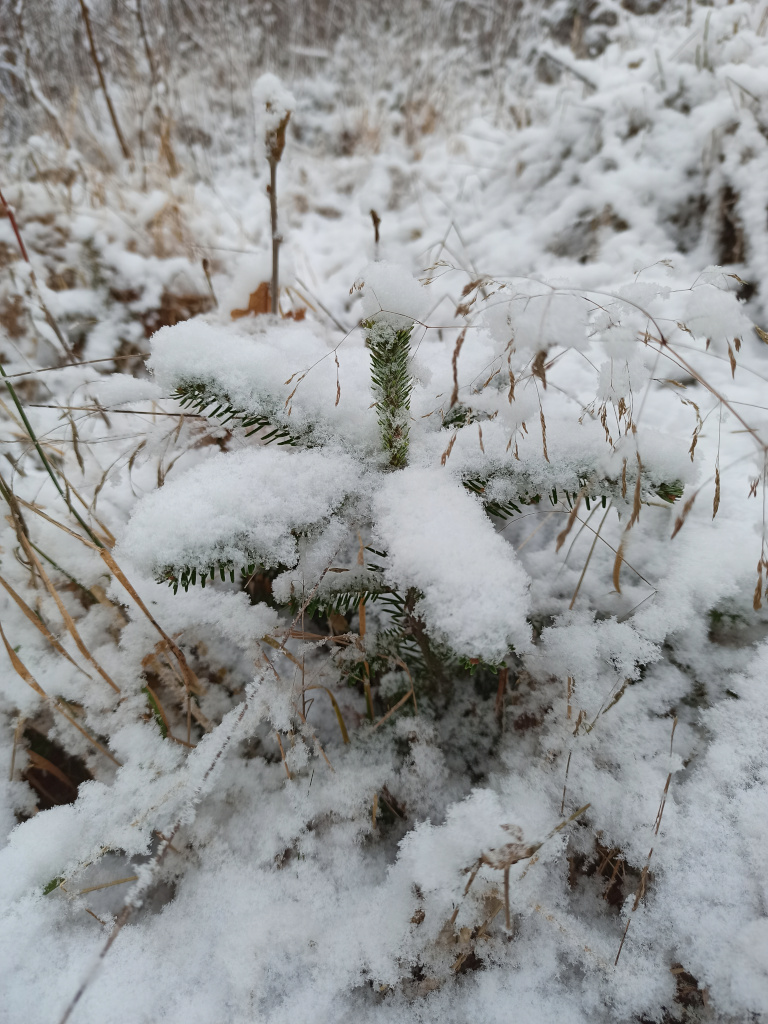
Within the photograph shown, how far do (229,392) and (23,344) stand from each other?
1783mm

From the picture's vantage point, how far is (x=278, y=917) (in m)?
0.97

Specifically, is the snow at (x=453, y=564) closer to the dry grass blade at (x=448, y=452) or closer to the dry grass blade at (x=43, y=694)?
the dry grass blade at (x=448, y=452)

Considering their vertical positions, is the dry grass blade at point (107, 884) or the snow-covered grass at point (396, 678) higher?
the snow-covered grass at point (396, 678)

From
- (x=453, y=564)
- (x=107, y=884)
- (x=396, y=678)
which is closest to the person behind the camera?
(x=453, y=564)

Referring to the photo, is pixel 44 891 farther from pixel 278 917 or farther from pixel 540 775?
pixel 540 775

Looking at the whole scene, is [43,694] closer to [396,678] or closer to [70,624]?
[70,624]

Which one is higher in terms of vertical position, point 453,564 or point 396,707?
point 453,564

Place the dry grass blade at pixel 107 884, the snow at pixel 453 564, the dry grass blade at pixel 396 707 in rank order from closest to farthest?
the snow at pixel 453 564 → the dry grass blade at pixel 107 884 → the dry grass blade at pixel 396 707

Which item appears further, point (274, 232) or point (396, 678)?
point (274, 232)

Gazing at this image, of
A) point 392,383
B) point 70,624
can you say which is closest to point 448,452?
point 392,383

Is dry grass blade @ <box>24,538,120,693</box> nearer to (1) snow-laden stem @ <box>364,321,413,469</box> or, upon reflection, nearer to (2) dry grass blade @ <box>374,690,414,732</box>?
(2) dry grass blade @ <box>374,690,414,732</box>

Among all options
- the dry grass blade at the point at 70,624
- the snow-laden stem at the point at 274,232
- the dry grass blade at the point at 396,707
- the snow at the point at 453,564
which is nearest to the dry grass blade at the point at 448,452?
the snow at the point at 453,564

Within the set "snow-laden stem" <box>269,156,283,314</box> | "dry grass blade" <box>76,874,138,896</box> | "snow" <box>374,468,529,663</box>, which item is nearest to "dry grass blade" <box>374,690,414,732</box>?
"snow" <box>374,468,529,663</box>

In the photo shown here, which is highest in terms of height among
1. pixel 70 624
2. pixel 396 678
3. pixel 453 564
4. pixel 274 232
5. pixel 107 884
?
pixel 274 232
